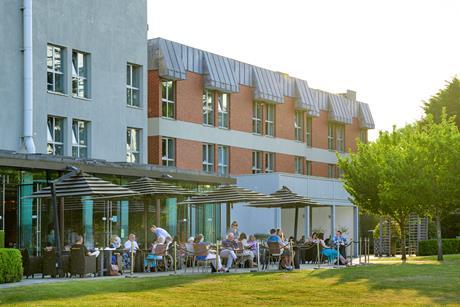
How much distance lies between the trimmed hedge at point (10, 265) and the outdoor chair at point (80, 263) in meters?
2.01

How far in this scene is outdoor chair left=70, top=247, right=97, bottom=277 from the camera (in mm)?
25094

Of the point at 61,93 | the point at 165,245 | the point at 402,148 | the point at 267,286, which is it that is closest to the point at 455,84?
the point at 402,148

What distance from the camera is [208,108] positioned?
4791 centimetres

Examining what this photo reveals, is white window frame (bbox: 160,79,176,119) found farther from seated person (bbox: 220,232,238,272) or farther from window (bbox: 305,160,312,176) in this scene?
seated person (bbox: 220,232,238,272)

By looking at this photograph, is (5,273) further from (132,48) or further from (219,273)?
(132,48)

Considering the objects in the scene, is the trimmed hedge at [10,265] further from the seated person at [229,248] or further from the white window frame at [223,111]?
the white window frame at [223,111]

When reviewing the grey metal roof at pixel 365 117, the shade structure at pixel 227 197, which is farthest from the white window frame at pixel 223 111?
the grey metal roof at pixel 365 117

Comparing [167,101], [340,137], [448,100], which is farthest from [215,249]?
[448,100]

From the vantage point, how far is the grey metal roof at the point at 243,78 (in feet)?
143

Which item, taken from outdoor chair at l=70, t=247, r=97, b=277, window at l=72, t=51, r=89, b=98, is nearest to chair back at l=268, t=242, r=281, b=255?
outdoor chair at l=70, t=247, r=97, b=277

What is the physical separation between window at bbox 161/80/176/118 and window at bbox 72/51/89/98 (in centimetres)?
642

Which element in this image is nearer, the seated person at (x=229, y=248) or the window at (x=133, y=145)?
the seated person at (x=229, y=248)

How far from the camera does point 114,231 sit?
32562 mm

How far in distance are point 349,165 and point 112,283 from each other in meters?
22.4
